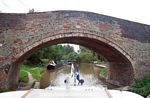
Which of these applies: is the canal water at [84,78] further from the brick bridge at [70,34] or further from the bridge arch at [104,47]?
the brick bridge at [70,34]

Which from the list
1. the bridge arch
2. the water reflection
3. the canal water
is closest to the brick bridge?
the bridge arch

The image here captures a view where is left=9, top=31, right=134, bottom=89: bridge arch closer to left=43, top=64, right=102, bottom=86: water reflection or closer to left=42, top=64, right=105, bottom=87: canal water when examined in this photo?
left=42, top=64, right=105, bottom=87: canal water

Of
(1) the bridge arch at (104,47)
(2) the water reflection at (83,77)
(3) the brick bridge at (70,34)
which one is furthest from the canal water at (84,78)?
(3) the brick bridge at (70,34)

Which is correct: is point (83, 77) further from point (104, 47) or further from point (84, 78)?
point (104, 47)

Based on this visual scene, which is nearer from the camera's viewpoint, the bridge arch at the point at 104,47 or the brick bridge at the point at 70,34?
the brick bridge at the point at 70,34

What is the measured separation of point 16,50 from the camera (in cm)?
1176

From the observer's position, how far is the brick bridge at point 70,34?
38.6 ft

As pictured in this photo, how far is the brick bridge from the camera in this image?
11.8 meters

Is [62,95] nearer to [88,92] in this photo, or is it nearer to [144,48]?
[88,92]

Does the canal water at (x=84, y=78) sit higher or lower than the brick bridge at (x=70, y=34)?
lower

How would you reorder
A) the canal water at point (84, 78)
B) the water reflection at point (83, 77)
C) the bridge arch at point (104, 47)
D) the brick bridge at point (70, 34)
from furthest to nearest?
the water reflection at point (83, 77) → the canal water at point (84, 78) → the bridge arch at point (104, 47) → the brick bridge at point (70, 34)

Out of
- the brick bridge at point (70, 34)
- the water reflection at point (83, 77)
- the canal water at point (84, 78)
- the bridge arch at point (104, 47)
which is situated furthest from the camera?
the water reflection at point (83, 77)

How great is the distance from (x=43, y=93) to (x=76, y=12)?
28.9 ft

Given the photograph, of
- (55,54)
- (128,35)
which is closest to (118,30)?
(128,35)
